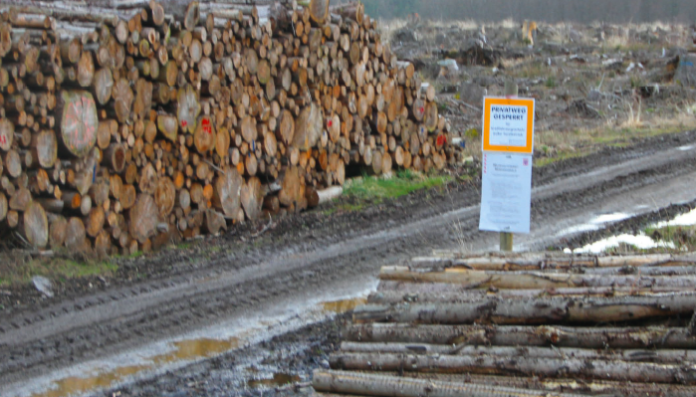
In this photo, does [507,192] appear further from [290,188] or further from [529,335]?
[290,188]

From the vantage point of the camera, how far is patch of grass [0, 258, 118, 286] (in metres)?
7.02

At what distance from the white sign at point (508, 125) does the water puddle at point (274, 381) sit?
8.85 ft

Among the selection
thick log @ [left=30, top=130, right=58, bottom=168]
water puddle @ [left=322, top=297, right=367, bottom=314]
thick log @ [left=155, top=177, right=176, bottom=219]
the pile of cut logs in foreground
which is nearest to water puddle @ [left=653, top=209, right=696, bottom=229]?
water puddle @ [left=322, top=297, right=367, bottom=314]

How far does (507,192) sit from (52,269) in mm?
4536

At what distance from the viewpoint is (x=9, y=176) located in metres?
7.19

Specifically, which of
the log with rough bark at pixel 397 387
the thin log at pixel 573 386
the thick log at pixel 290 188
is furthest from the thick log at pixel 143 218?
the thin log at pixel 573 386

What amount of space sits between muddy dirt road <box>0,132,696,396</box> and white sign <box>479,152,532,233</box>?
1.74 metres

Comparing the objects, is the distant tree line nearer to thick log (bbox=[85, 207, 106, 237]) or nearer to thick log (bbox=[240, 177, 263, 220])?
thick log (bbox=[240, 177, 263, 220])

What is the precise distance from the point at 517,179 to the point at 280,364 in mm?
2583

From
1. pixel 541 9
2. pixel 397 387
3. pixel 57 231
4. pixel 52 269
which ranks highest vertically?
pixel 541 9

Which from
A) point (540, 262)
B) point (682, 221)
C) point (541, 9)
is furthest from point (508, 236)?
point (541, 9)

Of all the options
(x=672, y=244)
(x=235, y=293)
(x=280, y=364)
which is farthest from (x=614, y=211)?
(x=280, y=364)

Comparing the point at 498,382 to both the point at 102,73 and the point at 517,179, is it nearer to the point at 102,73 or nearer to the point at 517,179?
the point at 517,179

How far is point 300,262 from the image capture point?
8.20 m
